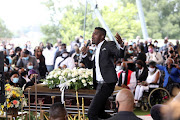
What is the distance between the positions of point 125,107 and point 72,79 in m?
4.42

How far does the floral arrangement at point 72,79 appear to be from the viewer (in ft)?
23.7

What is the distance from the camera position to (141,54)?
42.8 ft

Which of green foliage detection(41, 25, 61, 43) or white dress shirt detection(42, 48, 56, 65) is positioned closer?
white dress shirt detection(42, 48, 56, 65)

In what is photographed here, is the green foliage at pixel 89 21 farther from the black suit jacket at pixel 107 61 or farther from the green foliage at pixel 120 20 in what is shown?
the black suit jacket at pixel 107 61

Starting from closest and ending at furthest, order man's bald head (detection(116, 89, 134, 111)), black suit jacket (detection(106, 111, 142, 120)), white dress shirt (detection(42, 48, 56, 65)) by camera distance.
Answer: black suit jacket (detection(106, 111, 142, 120)) → man's bald head (detection(116, 89, 134, 111)) → white dress shirt (detection(42, 48, 56, 65))

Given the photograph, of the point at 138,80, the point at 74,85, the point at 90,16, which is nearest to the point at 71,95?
the point at 74,85

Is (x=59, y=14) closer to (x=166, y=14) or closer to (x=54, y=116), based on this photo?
(x=166, y=14)

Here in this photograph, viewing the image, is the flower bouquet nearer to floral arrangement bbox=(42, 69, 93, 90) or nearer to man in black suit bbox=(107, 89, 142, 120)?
floral arrangement bbox=(42, 69, 93, 90)

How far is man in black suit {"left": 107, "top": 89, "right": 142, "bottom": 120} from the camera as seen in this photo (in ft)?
9.12

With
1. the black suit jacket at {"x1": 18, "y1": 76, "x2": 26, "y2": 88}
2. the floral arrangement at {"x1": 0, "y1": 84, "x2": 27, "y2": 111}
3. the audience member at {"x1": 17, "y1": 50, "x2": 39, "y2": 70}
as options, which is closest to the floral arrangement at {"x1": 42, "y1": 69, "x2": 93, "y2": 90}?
the floral arrangement at {"x1": 0, "y1": 84, "x2": 27, "y2": 111}

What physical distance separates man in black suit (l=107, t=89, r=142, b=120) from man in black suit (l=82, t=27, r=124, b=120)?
6.93 feet

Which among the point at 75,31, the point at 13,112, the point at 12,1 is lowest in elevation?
the point at 13,112

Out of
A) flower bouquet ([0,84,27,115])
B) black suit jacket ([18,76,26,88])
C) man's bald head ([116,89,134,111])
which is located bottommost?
flower bouquet ([0,84,27,115])

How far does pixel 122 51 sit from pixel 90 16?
31106mm
